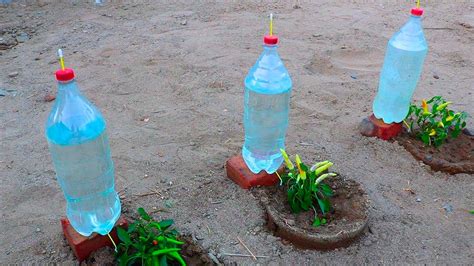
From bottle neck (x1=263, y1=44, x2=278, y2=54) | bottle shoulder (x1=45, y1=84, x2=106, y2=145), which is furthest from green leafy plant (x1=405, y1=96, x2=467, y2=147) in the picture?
bottle shoulder (x1=45, y1=84, x2=106, y2=145)

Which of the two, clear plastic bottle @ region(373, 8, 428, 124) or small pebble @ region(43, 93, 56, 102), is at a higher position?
clear plastic bottle @ region(373, 8, 428, 124)

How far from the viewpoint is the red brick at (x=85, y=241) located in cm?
196

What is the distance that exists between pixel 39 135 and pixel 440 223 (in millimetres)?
2618

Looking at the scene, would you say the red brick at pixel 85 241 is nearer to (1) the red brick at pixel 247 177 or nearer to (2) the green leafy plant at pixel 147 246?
(2) the green leafy plant at pixel 147 246

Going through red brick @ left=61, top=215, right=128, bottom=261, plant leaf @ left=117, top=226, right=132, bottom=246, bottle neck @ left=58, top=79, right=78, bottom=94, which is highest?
bottle neck @ left=58, top=79, right=78, bottom=94

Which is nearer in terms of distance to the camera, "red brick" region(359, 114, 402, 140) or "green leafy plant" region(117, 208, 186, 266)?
"green leafy plant" region(117, 208, 186, 266)

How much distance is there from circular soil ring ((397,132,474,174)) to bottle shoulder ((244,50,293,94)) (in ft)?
3.65

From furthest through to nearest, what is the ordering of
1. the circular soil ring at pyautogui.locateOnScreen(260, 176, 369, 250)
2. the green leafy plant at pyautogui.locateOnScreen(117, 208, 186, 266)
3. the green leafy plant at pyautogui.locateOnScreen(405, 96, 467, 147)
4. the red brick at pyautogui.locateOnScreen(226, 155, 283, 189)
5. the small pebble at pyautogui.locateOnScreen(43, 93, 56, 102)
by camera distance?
the small pebble at pyautogui.locateOnScreen(43, 93, 56, 102)
the green leafy plant at pyautogui.locateOnScreen(405, 96, 467, 147)
the red brick at pyautogui.locateOnScreen(226, 155, 283, 189)
the circular soil ring at pyautogui.locateOnScreen(260, 176, 369, 250)
the green leafy plant at pyautogui.locateOnScreen(117, 208, 186, 266)

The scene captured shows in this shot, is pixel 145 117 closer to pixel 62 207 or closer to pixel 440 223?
pixel 62 207

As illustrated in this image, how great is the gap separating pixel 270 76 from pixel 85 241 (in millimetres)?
1192

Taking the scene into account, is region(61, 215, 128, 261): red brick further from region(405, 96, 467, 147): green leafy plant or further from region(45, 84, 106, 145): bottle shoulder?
region(405, 96, 467, 147): green leafy plant

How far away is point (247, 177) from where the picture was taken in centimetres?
243

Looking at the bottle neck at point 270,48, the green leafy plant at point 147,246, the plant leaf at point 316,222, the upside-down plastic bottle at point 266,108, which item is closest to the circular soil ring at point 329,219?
the plant leaf at point 316,222

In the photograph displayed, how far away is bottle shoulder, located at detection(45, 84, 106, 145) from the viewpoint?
1.75 meters
